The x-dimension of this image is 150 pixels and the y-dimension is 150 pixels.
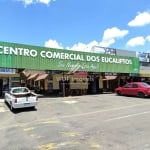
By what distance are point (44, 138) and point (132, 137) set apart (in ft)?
10.2

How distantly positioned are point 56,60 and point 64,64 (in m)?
1.10

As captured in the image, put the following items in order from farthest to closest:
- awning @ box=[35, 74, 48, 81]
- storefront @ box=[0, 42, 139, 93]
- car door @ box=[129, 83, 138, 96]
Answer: awning @ box=[35, 74, 48, 81], car door @ box=[129, 83, 138, 96], storefront @ box=[0, 42, 139, 93]

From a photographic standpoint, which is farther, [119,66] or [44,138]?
[119,66]

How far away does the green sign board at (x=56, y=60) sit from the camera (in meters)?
27.7

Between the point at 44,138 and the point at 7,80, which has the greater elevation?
the point at 7,80

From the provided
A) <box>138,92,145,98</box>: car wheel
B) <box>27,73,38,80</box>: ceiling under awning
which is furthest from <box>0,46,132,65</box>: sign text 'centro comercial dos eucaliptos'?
<box>27,73,38,80</box>: ceiling under awning

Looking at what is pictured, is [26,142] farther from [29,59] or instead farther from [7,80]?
[7,80]

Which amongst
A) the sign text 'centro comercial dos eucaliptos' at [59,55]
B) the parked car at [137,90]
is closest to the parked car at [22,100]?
the sign text 'centro comercial dos eucaliptos' at [59,55]

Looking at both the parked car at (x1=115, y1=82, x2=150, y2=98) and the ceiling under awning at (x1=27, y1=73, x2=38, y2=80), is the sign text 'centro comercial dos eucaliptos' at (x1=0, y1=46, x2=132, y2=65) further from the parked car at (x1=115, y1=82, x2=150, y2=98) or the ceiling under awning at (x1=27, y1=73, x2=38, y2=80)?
the ceiling under awning at (x1=27, y1=73, x2=38, y2=80)

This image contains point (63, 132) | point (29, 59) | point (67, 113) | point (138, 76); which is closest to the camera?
point (63, 132)

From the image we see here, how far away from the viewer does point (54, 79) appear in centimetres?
3781

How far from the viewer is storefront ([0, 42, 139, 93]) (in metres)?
28.0

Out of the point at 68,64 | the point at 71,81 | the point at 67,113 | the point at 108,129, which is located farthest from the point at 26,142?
the point at 71,81

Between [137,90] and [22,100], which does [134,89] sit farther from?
[22,100]
